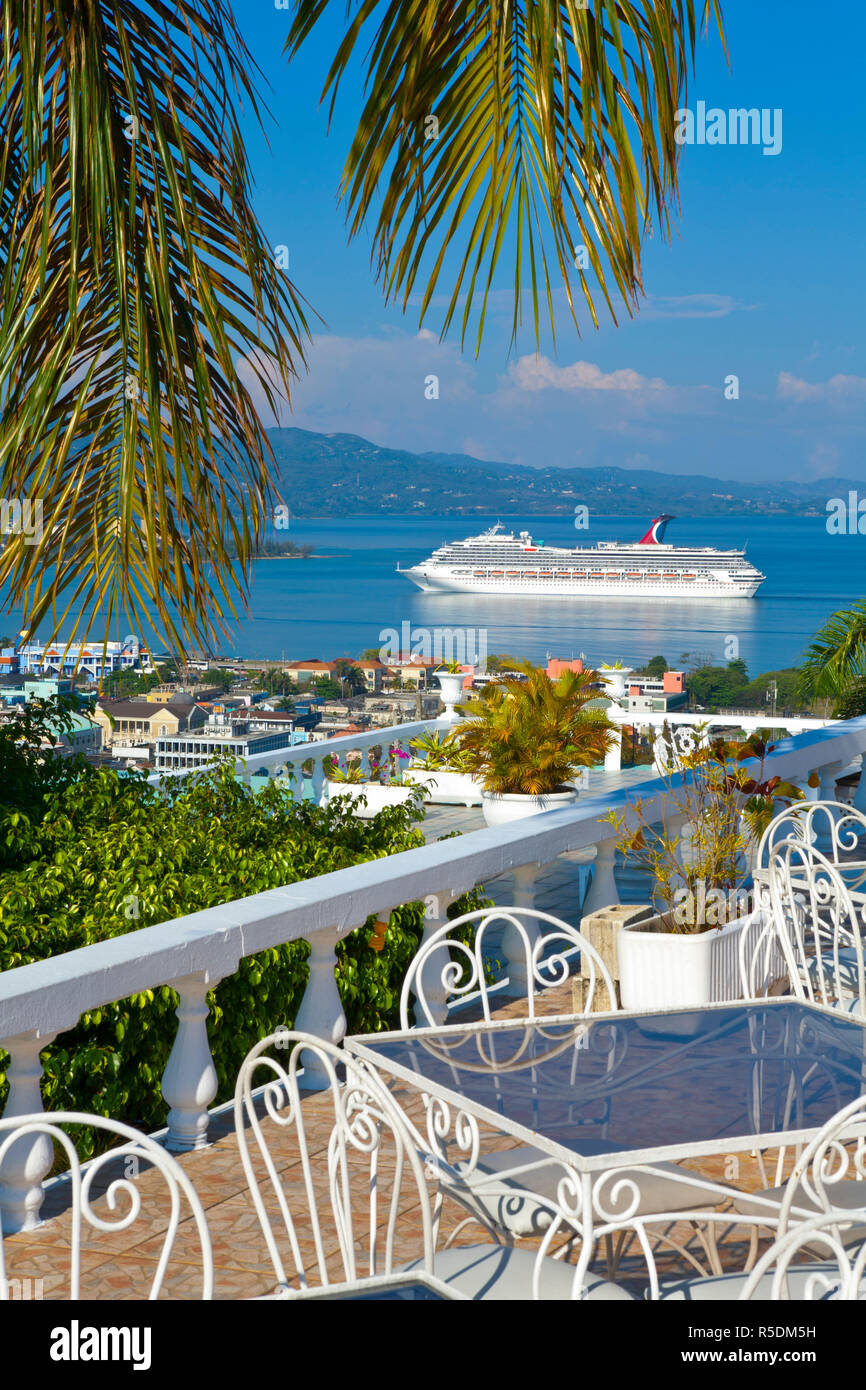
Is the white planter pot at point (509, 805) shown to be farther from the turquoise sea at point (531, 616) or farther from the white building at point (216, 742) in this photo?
the turquoise sea at point (531, 616)

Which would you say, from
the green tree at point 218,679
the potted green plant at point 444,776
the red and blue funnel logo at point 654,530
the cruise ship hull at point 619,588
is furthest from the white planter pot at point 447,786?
the red and blue funnel logo at point 654,530

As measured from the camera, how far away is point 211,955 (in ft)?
10.6

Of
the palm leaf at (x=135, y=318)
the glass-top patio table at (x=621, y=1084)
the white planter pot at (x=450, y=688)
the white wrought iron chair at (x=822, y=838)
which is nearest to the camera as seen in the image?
the glass-top patio table at (x=621, y=1084)

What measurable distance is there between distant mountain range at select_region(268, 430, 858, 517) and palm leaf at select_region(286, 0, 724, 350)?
A: 63.0 metres

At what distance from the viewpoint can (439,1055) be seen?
8.39 ft

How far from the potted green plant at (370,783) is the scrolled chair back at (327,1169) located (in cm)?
617

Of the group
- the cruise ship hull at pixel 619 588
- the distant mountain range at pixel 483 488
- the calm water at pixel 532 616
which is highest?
the distant mountain range at pixel 483 488

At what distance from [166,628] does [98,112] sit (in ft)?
3.98

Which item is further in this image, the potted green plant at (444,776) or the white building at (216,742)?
the potted green plant at (444,776)

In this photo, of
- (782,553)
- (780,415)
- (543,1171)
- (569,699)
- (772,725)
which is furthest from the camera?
(782,553)

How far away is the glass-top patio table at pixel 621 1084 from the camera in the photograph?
215 centimetres
